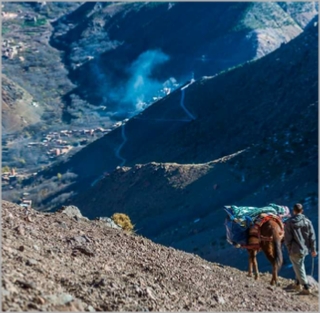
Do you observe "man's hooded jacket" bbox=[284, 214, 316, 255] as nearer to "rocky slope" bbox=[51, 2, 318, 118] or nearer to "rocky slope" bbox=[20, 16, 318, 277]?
"rocky slope" bbox=[20, 16, 318, 277]

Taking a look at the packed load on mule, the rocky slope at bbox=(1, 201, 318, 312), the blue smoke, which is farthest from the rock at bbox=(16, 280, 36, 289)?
the blue smoke

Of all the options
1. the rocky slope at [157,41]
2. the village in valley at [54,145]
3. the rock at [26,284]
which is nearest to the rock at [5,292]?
the rock at [26,284]

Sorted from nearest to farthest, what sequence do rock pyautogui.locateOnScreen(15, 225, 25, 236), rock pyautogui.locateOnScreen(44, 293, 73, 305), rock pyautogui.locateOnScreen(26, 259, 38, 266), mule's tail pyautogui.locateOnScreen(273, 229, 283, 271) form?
rock pyautogui.locateOnScreen(44, 293, 73, 305)
rock pyautogui.locateOnScreen(26, 259, 38, 266)
rock pyautogui.locateOnScreen(15, 225, 25, 236)
mule's tail pyautogui.locateOnScreen(273, 229, 283, 271)

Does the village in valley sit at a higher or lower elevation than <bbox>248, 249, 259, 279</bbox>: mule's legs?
higher

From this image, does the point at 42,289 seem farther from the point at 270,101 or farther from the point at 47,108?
the point at 47,108

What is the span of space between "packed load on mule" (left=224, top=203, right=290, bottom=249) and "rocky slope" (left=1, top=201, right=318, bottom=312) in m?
0.63

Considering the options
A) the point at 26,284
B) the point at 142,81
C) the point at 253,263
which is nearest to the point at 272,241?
the point at 253,263

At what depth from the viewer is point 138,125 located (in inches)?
2697

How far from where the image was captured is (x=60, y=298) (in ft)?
28.8

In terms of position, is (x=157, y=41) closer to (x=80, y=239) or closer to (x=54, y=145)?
(x=54, y=145)

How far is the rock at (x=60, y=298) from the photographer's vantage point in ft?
28.4

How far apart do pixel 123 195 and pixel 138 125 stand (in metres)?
25.5

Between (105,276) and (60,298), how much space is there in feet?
4.32

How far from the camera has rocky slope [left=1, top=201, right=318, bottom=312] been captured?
8.92 m
